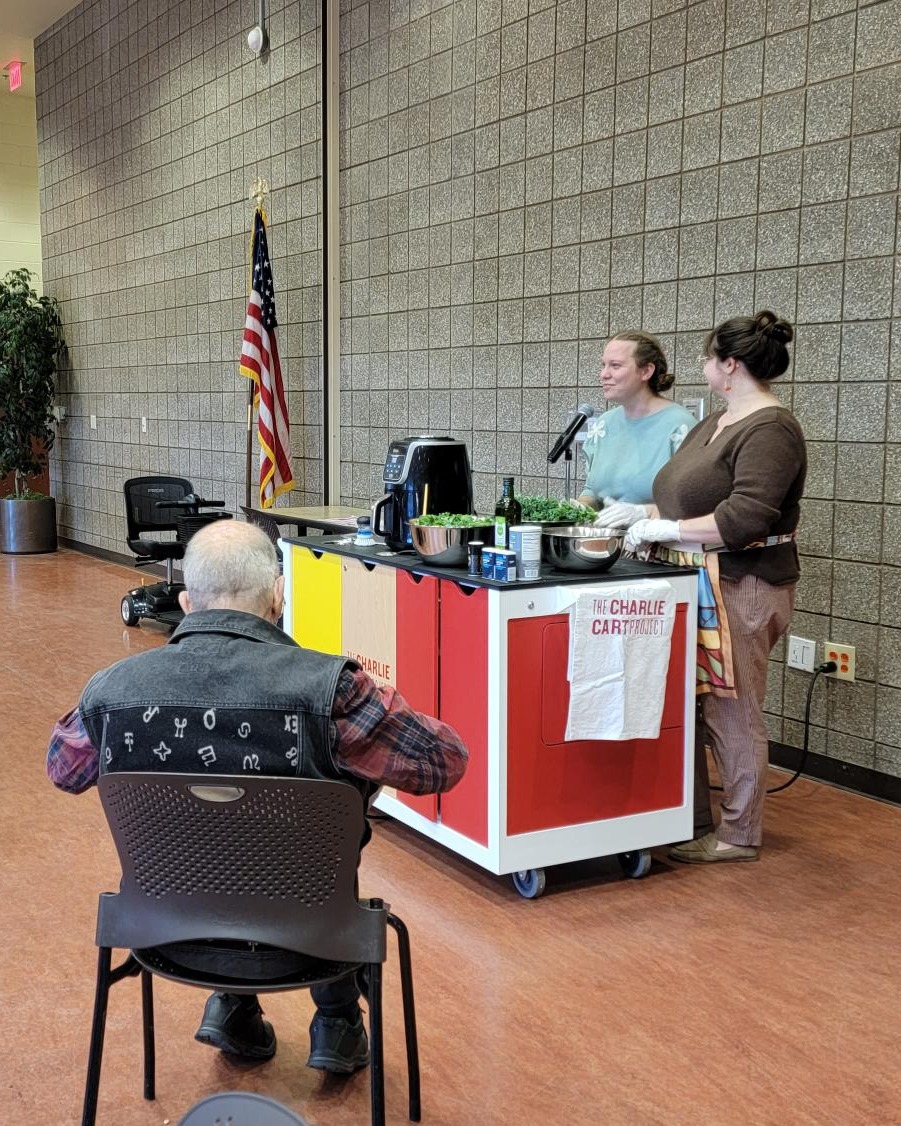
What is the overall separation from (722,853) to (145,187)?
7.00m

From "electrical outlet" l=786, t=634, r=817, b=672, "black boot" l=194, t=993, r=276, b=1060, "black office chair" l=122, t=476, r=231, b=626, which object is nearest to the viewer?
"black boot" l=194, t=993, r=276, b=1060

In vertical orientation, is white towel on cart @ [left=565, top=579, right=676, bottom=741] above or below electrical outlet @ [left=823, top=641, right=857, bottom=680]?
above

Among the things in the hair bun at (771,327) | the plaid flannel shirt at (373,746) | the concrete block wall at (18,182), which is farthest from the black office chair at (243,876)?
the concrete block wall at (18,182)

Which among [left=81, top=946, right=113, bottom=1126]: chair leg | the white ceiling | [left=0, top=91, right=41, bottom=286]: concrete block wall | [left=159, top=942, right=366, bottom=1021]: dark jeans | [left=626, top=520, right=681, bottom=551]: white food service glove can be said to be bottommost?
[left=81, top=946, right=113, bottom=1126]: chair leg

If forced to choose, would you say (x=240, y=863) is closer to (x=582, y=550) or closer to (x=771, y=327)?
(x=582, y=550)

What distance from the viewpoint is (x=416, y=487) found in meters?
3.43

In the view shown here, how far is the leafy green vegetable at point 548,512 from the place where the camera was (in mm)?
3234

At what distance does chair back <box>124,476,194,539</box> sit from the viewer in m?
7.00

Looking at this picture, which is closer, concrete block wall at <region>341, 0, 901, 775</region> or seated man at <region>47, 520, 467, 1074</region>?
seated man at <region>47, 520, 467, 1074</region>

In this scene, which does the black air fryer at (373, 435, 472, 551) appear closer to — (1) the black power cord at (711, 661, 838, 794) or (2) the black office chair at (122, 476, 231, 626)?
(1) the black power cord at (711, 661, 838, 794)

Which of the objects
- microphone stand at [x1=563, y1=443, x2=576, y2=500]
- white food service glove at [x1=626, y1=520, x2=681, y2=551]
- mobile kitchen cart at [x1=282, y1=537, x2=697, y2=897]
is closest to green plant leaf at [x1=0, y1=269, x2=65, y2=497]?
microphone stand at [x1=563, y1=443, x2=576, y2=500]

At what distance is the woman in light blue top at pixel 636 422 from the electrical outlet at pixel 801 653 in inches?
31.9

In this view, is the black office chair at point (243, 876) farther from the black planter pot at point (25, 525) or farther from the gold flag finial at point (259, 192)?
the black planter pot at point (25, 525)

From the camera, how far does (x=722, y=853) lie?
3240mm
